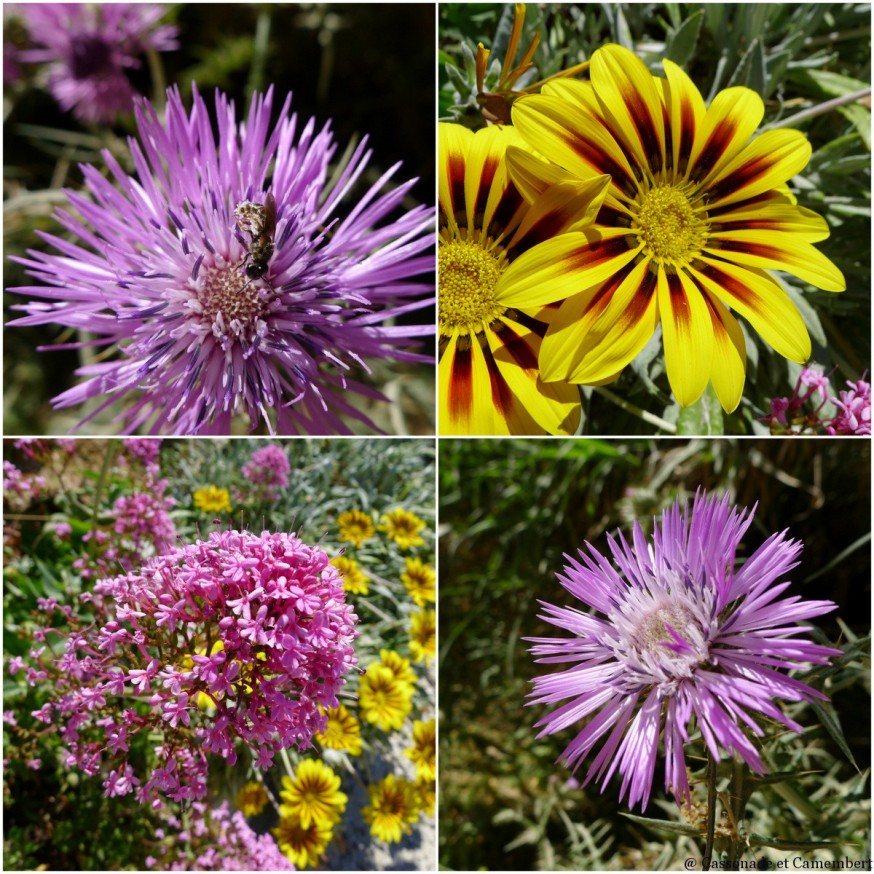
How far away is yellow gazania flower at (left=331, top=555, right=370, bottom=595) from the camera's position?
112 centimetres

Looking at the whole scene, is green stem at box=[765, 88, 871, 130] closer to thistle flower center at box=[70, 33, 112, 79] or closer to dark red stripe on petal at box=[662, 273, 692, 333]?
dark red stripe on petal at box=[662, 273, 692, 333]

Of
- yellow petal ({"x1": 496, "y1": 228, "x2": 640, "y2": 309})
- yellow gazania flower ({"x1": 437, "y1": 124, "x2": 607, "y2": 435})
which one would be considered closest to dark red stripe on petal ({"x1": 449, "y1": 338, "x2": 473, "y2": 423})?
yellow gazania flower ({"x1": 437, "y1": 124, "x2": 607, "y2": 435})

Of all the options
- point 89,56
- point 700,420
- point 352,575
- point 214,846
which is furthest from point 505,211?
point 89,56

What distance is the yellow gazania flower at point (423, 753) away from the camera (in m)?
1.15

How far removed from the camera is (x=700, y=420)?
3.21 ft

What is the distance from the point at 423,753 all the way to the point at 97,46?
1.65 m

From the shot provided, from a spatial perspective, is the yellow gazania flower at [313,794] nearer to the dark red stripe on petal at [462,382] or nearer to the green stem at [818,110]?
the dark red stripe on petal at [462,382]

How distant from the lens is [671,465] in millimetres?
1225

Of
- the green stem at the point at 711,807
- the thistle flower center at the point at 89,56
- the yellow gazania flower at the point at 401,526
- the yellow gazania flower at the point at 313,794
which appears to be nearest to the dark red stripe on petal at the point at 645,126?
the green stem at the point at 711,807

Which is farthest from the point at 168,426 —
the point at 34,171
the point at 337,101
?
the point at 34,171

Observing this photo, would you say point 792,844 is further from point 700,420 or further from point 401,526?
point 401,526

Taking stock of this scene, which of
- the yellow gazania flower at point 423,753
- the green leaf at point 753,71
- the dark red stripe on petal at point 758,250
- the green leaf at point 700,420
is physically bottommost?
the yellow gazania flower at point 423,753

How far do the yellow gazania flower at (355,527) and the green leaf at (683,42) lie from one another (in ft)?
2.77

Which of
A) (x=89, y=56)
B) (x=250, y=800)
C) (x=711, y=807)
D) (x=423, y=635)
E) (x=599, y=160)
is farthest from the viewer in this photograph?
(x=89, y=56)
